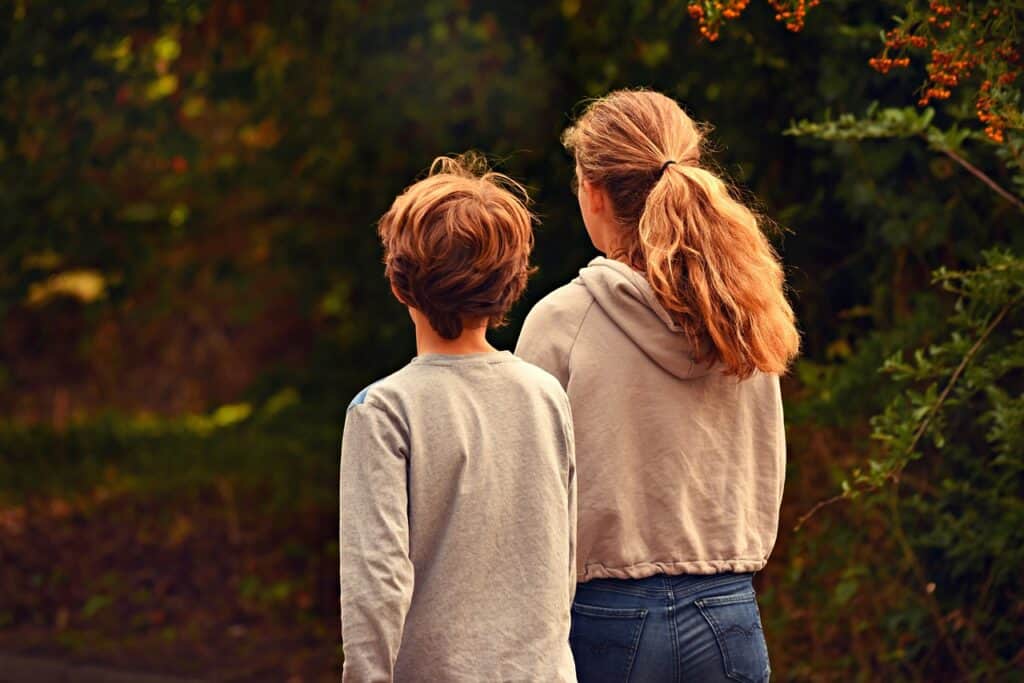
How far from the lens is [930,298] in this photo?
5008mm

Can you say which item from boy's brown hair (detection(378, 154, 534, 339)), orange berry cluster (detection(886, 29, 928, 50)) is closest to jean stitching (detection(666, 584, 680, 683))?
boy's brown hair (detection(378, 154, 534, 339))

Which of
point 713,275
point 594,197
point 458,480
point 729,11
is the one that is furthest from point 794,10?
point 458,480

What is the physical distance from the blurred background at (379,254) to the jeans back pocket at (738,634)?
48.1 inches

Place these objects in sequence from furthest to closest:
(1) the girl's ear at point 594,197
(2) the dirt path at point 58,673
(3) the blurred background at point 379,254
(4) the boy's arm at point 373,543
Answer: (2) the dirt path at point 58,673 < (3) the blurred background at point 379,254 < (1) the girl's ear at point 594,197 < (4) the boy's arm at point 373,543

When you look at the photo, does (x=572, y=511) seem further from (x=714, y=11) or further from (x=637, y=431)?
(x=714, y=11)

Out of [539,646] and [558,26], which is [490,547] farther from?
[558,26]

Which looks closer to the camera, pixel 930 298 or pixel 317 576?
pixel 930 298

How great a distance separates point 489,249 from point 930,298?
10.1ft

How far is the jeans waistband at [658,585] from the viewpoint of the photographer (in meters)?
2.44

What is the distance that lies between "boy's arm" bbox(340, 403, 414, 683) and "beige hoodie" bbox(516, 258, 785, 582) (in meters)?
0.37

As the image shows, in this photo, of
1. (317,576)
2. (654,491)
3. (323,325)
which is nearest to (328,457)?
(323,325)

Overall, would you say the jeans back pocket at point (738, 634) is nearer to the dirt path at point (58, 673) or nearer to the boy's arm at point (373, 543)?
the boy's arm at point (373, 543)

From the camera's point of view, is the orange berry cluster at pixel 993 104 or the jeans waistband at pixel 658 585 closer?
the jeans waistband at pixel 658 585

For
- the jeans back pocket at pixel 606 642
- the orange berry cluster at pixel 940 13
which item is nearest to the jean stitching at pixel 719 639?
the jeans back pocket at pixel 606 642
